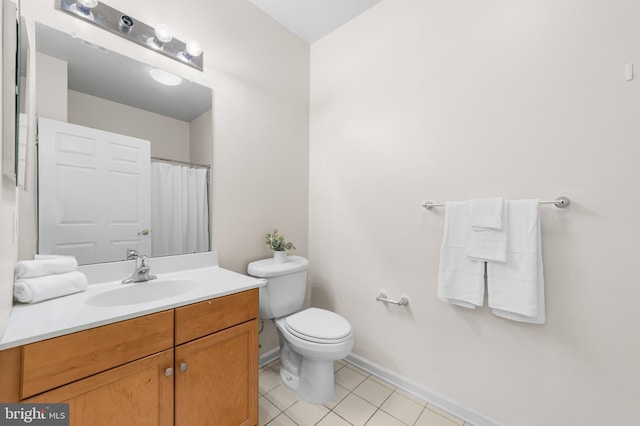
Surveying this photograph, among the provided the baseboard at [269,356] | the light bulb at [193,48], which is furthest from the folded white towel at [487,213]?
the light bulb at [193,48]

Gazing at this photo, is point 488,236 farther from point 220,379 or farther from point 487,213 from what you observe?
point 220,379

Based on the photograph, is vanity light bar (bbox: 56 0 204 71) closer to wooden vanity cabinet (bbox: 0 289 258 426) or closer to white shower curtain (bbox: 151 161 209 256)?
white shower curtain (bbox: 151 161 209 256)

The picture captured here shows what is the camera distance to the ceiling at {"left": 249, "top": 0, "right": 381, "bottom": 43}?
5.77ft

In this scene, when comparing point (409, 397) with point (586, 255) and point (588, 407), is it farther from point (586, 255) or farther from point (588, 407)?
point (586, 255)

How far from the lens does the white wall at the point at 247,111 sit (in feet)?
4.84

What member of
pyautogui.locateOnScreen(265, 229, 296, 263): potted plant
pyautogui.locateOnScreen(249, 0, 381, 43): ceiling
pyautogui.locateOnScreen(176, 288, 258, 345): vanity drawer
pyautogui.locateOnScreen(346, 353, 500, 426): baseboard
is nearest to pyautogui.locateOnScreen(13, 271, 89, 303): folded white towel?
pyautogui.locateOnScreen(176, 288, 258, 345): vanity drawer

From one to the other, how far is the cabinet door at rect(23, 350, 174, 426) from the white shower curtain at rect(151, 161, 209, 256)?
0.66 m

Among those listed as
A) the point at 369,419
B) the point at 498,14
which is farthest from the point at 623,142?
the point at 369,419

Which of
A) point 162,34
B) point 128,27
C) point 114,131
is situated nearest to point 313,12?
point 162,34

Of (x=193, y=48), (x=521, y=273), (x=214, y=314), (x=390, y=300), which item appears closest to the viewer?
(x=214, y=314)

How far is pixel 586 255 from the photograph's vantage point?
43.3 inches

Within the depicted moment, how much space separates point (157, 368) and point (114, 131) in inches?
44.8

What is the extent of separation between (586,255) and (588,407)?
0.67m

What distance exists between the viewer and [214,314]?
1055 mm
